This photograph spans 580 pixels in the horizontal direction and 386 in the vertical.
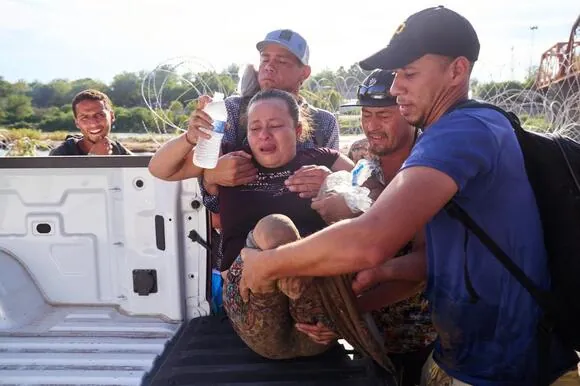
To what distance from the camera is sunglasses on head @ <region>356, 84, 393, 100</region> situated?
2.58 metres

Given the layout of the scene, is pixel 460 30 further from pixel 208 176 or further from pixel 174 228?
pixel 174 228

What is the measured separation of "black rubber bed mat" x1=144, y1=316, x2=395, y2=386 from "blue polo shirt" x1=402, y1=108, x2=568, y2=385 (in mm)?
515

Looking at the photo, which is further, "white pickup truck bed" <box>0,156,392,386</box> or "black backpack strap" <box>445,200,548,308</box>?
"white pickup truck bed" <box>0,156,392,386</box>

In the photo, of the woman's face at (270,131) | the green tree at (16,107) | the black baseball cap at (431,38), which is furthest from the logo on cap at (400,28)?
the green tree at (16,107)

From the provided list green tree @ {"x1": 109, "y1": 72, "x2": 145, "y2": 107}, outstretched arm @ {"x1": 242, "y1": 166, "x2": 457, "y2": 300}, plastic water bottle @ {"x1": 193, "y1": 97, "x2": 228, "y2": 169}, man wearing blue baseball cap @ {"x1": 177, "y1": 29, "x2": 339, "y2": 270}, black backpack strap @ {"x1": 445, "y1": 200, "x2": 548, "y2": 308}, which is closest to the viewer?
outstretched arm @ {"x1": 242, "y1": 166, "x2": 457, "y2": 300}

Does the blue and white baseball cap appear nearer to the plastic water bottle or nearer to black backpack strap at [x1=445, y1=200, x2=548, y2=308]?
the plastic water bottle

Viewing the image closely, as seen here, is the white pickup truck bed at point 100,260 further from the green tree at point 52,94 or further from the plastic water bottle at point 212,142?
the green tree at point 52,94

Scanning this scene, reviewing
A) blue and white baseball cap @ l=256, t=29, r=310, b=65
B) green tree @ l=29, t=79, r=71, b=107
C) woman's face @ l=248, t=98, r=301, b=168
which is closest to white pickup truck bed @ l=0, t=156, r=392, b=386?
woman's face @ l=248, t=98, r=301, b=168

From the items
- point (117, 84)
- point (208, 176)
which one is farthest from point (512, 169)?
point (117, 84)

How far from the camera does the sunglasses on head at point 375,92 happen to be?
258 centimetres

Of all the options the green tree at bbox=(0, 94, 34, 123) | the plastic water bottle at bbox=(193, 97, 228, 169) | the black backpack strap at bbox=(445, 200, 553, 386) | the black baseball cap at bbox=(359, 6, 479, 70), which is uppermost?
the black baseball cap at bbox=(359, 6, 479, 70)

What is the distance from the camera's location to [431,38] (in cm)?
167

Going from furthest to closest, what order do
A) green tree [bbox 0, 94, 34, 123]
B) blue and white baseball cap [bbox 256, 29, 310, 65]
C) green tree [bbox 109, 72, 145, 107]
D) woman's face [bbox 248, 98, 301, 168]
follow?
green tree [bbox 0, 94, 34, 123], green tree [bbox 109, 72, 145, 107], blue and white baseball cap [bbox 256, 29, 310, 65], woman's face [bbox 248, 98, 301, 168]

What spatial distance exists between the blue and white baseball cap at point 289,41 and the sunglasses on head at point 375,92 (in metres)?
0.69
